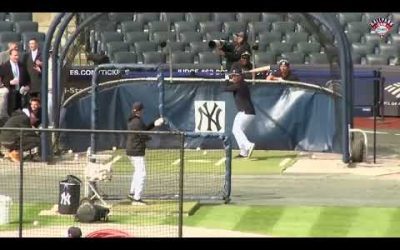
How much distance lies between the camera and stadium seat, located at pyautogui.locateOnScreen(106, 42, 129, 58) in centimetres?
2586

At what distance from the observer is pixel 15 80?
20891 millimetres

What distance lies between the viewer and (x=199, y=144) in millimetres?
20172

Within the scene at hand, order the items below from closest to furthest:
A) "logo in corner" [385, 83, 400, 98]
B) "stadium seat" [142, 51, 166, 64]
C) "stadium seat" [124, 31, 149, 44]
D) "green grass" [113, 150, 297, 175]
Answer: "green grass" [113, 150, 297, 175], "logo in corner" [385, 83, 400, 98], "stadium seat" [142, 51, 166, 64], "stadium seat" [124, 31, 149, 44]

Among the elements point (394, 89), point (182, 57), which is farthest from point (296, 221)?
point (182, 57)

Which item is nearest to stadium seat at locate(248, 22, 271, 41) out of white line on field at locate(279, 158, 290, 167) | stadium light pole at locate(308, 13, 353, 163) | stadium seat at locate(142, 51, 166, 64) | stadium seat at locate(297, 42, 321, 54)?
stadium seat at locate(297, 42, 321, 54)

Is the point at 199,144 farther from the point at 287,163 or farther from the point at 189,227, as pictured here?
the point at 189,227

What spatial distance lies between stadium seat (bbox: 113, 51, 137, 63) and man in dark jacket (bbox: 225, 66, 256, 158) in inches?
251

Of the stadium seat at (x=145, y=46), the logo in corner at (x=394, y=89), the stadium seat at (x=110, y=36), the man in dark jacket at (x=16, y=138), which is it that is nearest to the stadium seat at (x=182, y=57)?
the stadium seat at (x=145, y=46)

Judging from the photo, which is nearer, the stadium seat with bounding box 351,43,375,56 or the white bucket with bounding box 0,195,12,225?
the white bucket with bounding box 0,195,12,225

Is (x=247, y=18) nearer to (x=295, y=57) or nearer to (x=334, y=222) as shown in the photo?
(x=295, y=57)

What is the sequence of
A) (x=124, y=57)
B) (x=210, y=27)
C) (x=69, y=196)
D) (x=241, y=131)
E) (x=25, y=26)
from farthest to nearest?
(x=210, y=27) → (x=25, y=26) → (x=124, y=57) → (x=241, y=131) → (x=69, y=196)

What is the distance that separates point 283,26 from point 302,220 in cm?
1384

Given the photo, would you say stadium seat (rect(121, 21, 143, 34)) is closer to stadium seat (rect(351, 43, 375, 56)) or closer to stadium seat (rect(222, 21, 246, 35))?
stadium seat (rect(222, 21, 246, 35))
